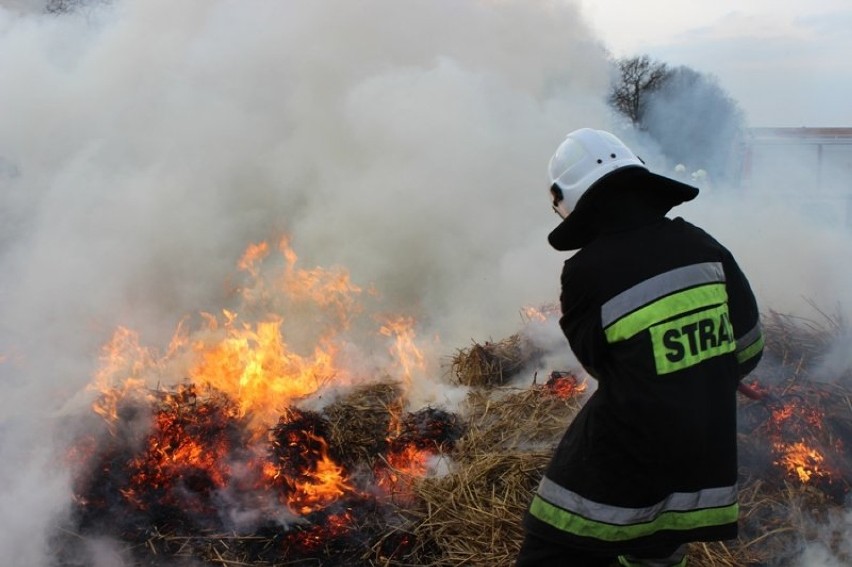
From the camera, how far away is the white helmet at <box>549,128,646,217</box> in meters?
2.21

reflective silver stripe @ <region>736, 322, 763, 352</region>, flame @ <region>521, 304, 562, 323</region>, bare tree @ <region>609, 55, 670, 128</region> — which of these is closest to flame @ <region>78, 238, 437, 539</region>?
flame @ <region>521, 304, 562, 323</region>

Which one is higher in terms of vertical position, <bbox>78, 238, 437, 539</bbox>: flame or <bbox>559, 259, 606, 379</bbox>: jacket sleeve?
<bbox>559, 259, 606, 379</bbox>: jacket sleeve

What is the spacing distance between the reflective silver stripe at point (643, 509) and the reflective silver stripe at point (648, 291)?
0.56m

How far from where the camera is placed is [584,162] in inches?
88.4

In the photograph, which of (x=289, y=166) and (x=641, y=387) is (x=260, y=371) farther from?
(x=289, y=166)

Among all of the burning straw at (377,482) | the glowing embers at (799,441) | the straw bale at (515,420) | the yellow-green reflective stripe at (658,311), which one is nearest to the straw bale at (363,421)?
the burning straw at (377,482)

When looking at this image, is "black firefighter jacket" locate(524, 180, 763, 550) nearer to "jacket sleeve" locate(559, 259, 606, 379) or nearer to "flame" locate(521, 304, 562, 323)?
"jacket sleeve" locate(559, 259, 606, 379)

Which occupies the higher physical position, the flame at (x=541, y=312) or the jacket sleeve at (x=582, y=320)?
the jacket sleeve at (x=582, y=320)

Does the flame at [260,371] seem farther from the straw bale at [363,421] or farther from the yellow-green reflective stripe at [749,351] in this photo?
the yellow-green reflective stripe at [749,351]

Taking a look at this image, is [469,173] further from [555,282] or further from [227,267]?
[227,267]

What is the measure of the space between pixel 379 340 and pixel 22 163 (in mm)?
4176

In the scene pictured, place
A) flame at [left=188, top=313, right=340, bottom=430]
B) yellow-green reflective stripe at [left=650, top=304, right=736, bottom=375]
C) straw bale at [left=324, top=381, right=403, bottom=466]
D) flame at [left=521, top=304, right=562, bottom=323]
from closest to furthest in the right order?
1. yellow-green reflective stripe at [left=650, top=304, right=736, bottom=375]
2. straw bale at [left=324, top=381, right=403, bottom=466]
3. flame at [left=188, top=313, right=340, bottom=430]
4. flame at [left=521, top=304, right=562, bottom=323]

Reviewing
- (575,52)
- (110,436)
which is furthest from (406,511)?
(575,52)

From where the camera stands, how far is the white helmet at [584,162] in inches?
87.0
